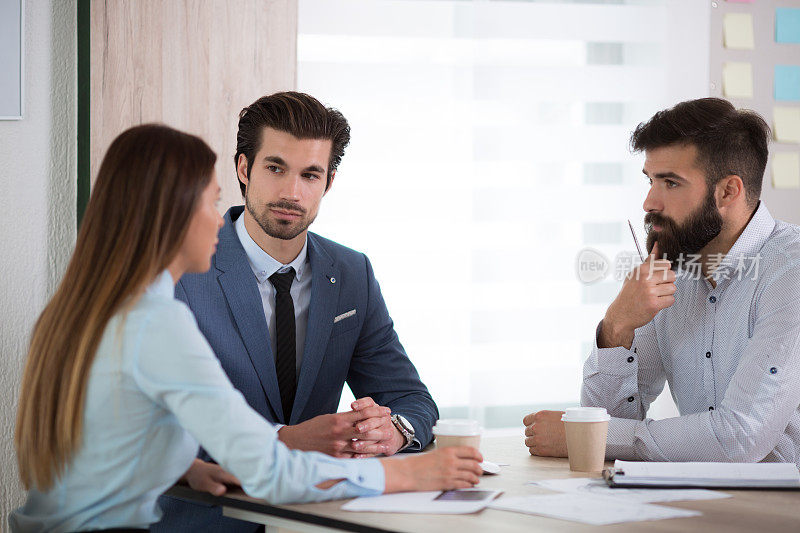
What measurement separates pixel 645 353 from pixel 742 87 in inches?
70.2

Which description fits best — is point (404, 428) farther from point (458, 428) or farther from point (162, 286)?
point (162, 286)

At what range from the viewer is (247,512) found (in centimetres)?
138

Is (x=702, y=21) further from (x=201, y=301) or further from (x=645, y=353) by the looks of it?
(x=201, y=301)

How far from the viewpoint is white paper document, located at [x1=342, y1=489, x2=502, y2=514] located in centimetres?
129

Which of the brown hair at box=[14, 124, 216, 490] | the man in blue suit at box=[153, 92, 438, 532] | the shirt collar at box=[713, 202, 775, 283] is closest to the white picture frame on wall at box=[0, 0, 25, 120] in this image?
the man in blue suit at box=[153, 92, 438, 532]

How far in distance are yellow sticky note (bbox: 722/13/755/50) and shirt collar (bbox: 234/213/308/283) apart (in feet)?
7.24

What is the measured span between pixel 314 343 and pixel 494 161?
4.90 ft

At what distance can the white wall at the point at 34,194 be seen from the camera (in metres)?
2.38

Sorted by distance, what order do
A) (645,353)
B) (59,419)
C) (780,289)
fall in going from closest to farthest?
(59,419)
(780,289)
(645,353)

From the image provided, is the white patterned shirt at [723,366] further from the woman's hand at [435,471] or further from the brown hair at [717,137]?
the woman's hand at [435,471]

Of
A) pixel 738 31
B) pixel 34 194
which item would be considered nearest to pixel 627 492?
pixel 34 194

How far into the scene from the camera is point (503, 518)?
1.26 meters

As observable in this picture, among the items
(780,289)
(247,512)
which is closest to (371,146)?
(780,289)

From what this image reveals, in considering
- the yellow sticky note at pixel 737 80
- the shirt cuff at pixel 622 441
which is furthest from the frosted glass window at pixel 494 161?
the shirt cuff at pixel 622 441
